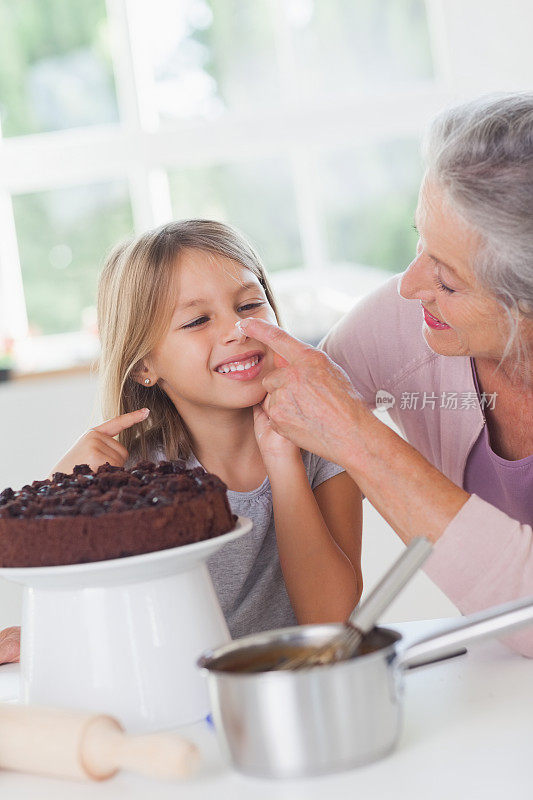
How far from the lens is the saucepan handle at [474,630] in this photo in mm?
785

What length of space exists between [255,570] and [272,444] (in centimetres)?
24

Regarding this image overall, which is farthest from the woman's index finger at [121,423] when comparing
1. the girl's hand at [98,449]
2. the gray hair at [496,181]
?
the gray hair at [496,181]

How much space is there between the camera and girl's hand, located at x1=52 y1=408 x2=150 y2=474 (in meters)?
1.35

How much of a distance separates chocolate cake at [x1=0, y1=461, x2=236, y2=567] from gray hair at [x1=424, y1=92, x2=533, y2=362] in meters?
0.50

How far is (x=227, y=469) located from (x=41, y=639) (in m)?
0.77

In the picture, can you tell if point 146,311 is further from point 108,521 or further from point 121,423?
point 108,521

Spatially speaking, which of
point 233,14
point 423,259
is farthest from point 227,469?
point 233,14

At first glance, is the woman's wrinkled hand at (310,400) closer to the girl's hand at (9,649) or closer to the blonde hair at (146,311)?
the blonde hair at (146,311)

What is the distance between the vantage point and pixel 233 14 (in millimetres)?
4879

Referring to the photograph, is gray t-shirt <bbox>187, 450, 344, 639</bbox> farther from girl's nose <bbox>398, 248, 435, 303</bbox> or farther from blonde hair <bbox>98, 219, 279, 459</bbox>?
girl's nose <bbox>398, 248, 435, 303</bbox>

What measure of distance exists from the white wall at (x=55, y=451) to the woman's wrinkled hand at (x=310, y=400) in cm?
76

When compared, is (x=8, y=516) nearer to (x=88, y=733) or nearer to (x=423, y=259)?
(x=88, y=733)

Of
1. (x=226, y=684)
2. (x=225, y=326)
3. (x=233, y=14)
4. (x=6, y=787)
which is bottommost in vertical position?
(x=6, y=787)

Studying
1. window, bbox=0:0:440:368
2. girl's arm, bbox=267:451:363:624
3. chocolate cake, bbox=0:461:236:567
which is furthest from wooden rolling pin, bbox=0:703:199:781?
window, bbox=0:0:440:368
